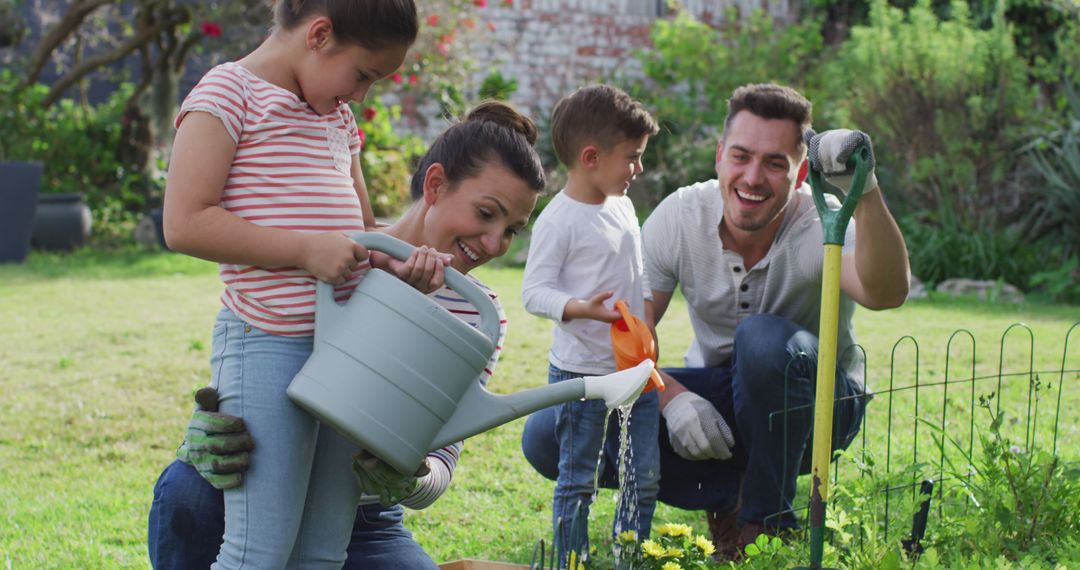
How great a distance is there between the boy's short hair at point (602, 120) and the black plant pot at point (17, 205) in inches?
285

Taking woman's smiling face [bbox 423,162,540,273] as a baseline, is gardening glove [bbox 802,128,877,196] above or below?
above

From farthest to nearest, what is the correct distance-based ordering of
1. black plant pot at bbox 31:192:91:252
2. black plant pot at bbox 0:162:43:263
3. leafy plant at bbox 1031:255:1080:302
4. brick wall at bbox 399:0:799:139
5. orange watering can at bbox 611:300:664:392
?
brick wall at bbox 399:0:799:139 → black plant pot at bbox 31:192:91:252 → black plant pot at bbox 0:162:43:263 → leafy plant at bbox 1031:255:1080:302 → orange watering can at bbox 611:300:664:392

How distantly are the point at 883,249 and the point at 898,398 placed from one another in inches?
93.4

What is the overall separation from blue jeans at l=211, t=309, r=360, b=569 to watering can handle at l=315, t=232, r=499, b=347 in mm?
150

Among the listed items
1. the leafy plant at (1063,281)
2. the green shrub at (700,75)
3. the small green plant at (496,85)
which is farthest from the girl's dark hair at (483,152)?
the small green plant at (496,85)

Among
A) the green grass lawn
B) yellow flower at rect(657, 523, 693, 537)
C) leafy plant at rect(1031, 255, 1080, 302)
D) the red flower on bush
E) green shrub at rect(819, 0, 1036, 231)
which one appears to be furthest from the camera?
the red flower on bush

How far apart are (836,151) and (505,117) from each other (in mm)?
642

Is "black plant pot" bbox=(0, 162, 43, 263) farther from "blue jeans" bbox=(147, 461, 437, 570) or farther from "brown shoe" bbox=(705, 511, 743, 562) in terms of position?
"blue jeans" bbox=(147, 461, 437, 570)

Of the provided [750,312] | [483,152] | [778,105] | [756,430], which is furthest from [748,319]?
[483,152]

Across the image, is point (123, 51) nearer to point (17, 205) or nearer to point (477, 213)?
point (17, 205)

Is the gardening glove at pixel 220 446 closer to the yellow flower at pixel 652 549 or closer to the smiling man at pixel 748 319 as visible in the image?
the yellow flower at pixel 652 549

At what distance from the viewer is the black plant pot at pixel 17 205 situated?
29.0ft

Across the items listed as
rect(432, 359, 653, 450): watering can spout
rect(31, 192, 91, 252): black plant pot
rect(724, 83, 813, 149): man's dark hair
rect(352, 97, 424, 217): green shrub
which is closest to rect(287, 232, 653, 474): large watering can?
rect(432, 359, 653, 450): watering can spout

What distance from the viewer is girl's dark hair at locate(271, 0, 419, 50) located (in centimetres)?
184
